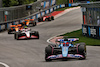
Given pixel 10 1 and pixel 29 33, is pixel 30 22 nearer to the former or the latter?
pixel 29 33

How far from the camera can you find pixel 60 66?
13.7 metres

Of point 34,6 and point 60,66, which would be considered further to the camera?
point 34,6

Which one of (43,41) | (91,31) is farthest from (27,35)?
(91,31)

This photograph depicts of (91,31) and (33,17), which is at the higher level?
(91,31)

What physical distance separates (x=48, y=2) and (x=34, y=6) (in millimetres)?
6209

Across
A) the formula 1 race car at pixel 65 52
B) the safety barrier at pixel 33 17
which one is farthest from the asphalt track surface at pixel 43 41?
the safety barrier at pixel 33 17

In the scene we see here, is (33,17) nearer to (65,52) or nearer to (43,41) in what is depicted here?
(43,41)

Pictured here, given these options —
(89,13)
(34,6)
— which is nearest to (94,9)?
(89,13)

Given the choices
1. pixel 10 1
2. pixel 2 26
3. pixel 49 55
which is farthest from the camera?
pixel 10 1

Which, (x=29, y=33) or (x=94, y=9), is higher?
(x=94, y=9)

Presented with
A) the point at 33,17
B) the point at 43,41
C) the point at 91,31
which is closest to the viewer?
the point at 43,41

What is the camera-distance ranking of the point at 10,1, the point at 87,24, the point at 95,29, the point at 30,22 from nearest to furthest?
the point at 95,29
the point at 87,24
the point at 30,22
the point at 10,1

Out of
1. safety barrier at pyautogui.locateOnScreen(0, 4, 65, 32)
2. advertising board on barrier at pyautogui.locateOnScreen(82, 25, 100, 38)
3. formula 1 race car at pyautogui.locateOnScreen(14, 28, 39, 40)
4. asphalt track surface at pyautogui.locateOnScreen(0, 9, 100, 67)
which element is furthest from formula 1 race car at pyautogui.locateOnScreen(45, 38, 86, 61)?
safety barrier at pyautogui.locateOnScreen(0, 4, 65, 32)

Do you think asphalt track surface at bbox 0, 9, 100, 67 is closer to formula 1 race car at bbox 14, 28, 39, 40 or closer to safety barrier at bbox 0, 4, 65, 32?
formula 1 race car at bbox 14, 28, 39, 40
